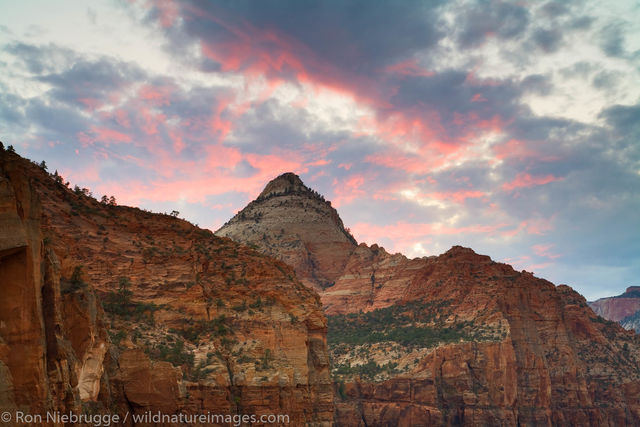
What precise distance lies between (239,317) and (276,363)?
373 centimetres

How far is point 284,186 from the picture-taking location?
154m

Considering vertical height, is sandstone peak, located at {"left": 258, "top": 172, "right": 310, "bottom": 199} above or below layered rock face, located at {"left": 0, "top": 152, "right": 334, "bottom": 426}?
above

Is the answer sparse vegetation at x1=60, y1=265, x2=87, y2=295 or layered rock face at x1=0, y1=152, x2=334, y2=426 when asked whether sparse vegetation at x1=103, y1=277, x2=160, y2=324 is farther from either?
sparse vegetation at x1=60, y1=265, x2=87, y2=295

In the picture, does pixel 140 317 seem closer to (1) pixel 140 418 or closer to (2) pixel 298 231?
(1) pixel 140 418

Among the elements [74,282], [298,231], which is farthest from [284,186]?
[74,282]

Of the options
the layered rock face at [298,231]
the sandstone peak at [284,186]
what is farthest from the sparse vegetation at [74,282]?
the sandstone peak at [284,186]

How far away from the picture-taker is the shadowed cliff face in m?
80.5

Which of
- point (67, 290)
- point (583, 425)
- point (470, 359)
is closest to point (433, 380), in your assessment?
point (470, 359)

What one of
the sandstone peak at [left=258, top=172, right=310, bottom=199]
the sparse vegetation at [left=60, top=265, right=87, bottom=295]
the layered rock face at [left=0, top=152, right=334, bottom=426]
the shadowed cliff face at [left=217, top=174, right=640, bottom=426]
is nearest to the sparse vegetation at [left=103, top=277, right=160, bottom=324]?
the layered rock face at [left=0, top=152, right=334, bottom=426]

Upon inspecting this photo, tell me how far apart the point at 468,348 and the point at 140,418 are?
57315 millimetres

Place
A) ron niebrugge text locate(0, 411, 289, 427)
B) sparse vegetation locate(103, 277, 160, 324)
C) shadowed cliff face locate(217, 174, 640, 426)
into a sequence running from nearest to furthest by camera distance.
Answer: ron niebrugge text locate(0, 411, 289, 427), sparse vegetation locate(103, 277, 160, 324), shadowed cliff face locate(217, 174, 640, 426)

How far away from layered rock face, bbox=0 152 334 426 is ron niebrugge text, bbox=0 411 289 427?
270mm

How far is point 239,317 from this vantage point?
4316 centimetres

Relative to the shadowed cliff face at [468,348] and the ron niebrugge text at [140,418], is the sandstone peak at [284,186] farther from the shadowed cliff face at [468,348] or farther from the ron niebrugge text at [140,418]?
the ron niebrugge text at [140,418]
